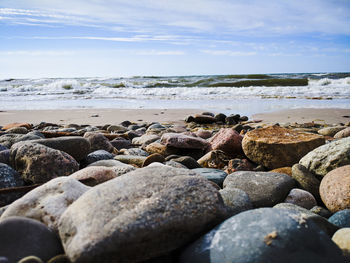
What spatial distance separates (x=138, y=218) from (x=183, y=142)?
2.42m

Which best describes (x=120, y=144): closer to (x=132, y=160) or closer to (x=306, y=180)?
(x=132, y=160)

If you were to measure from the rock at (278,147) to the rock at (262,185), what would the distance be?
63 centimetres

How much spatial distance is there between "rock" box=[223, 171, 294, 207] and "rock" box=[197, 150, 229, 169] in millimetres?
833

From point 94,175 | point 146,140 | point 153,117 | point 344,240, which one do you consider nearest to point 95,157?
point 94,175

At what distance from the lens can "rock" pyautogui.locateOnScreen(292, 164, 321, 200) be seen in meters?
2.54

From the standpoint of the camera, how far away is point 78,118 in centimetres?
888

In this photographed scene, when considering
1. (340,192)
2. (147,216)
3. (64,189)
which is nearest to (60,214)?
(64,189)

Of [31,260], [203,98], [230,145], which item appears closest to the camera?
[31,260]

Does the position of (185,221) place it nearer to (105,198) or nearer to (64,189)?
(105,198)

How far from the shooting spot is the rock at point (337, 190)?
7.00ft

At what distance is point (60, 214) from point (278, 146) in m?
2.26

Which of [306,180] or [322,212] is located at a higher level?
[306,180]

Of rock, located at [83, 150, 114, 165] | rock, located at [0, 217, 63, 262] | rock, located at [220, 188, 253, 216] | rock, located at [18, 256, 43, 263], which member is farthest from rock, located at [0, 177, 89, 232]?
rock, located at [83, 150, 114, 165]

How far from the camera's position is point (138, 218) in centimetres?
137
